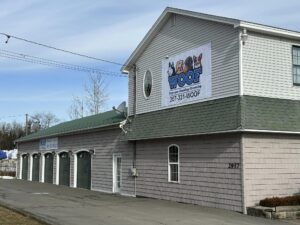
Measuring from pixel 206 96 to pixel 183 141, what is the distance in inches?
85.9

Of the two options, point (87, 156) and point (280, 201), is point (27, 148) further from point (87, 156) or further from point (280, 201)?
point (280, 201)

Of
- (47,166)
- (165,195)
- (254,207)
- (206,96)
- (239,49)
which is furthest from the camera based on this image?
(47,166)

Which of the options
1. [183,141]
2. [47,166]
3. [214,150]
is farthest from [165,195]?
[47,166]

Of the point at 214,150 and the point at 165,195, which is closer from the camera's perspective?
the point at 214,150

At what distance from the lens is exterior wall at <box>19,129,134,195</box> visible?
80.6 feet

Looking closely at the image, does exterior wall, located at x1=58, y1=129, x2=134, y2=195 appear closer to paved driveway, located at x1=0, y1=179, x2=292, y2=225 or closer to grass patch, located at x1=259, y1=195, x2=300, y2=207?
paved driveway, located at x1=0, y1=179, x2=292, y2=225

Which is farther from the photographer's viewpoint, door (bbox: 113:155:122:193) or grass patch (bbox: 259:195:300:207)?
door (bbox: 113:155:122:193)

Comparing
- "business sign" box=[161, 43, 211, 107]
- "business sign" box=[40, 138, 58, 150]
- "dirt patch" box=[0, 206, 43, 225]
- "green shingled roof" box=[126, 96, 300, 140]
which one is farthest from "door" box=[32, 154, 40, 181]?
"dirt patch" box=[0, 206, 43, 225]

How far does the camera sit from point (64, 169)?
32.9 metres

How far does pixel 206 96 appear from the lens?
63.1 ft

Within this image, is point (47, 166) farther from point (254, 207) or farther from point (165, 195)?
point (254, 207)

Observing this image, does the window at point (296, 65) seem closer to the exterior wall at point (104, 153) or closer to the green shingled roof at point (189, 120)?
the green shingled roof at point (189, 120)

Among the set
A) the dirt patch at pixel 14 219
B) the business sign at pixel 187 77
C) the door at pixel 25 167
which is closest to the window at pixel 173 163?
the business sign at pixel 187 77

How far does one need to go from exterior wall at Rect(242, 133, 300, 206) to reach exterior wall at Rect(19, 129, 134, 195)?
27.8 ft
